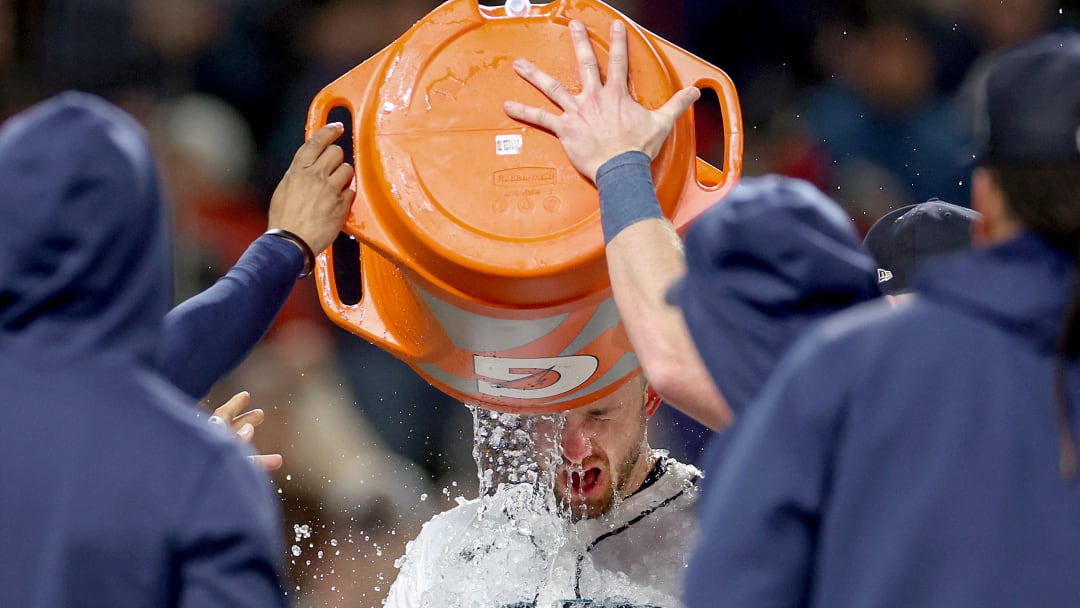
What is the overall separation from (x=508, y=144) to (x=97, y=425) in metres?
0.73

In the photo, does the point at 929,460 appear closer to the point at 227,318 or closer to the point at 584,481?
the point at 227,318

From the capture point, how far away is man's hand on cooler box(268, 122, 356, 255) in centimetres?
180

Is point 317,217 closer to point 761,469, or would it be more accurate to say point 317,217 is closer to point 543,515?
point 543,515

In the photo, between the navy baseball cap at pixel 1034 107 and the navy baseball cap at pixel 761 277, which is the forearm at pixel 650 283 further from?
the navy baseball cap at pixel 1034 107

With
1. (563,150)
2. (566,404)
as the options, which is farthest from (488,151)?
(566,404)

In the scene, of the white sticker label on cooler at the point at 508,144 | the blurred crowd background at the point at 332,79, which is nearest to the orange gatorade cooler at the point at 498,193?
the white sticker label on cooler at the point at 508,144

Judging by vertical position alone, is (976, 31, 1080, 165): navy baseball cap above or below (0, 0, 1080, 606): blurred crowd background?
above

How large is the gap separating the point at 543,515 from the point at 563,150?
80 cm

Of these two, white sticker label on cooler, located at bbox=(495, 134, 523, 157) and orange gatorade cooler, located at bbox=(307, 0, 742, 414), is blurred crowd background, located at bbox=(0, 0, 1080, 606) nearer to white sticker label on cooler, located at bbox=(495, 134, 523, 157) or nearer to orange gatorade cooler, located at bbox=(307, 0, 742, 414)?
orange gatorade cooler, located at bbox=(307, 0, 742, 414)

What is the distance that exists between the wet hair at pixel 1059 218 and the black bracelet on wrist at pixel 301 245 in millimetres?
1038

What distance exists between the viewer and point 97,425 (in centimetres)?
113

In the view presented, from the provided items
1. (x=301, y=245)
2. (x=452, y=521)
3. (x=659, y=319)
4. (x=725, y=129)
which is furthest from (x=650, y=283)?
(x=452, y=521)

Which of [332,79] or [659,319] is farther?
[332,79]

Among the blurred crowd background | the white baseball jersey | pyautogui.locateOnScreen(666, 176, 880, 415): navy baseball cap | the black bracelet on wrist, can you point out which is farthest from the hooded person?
the blurred crowd background
